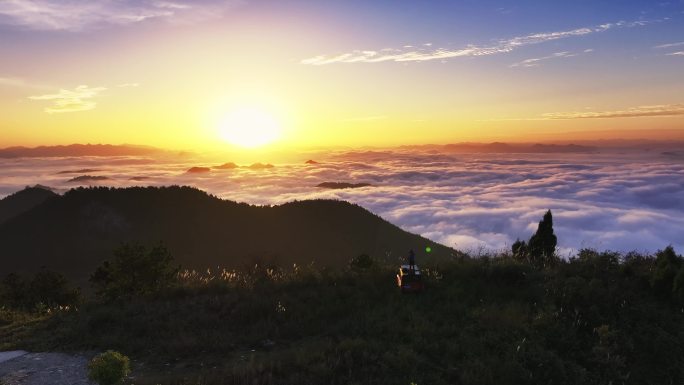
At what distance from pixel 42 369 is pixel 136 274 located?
17.3ft

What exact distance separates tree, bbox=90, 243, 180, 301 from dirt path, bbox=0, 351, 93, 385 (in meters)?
3.59

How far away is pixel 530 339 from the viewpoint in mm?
9438

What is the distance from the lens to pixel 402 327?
402 inches

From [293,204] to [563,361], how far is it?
126144mm

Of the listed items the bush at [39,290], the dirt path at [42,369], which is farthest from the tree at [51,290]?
the dirt path at [42,369]

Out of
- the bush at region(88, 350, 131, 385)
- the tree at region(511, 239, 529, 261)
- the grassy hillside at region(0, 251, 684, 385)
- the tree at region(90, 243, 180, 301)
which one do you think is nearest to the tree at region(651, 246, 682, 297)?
the grassy hillside at region(0, 251, 684, 385)

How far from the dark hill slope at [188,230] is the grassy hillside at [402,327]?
8484 cm

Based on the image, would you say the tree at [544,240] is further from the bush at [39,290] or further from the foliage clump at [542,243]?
the bush at [39,290]

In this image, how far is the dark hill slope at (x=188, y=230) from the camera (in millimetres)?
105125

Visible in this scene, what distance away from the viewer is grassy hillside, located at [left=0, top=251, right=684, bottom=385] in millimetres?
8555

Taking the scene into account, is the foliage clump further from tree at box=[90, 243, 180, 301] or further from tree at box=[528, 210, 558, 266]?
tree at box=[90, 243, 180, 301]

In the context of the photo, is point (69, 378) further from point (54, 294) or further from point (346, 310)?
point (54, 294)

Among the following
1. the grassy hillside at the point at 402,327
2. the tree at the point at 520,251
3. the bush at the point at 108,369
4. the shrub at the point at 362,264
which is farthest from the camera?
the tree at the point at 520,251

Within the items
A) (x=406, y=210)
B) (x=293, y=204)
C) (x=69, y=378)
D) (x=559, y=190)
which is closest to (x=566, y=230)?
(x=406, y=210)
